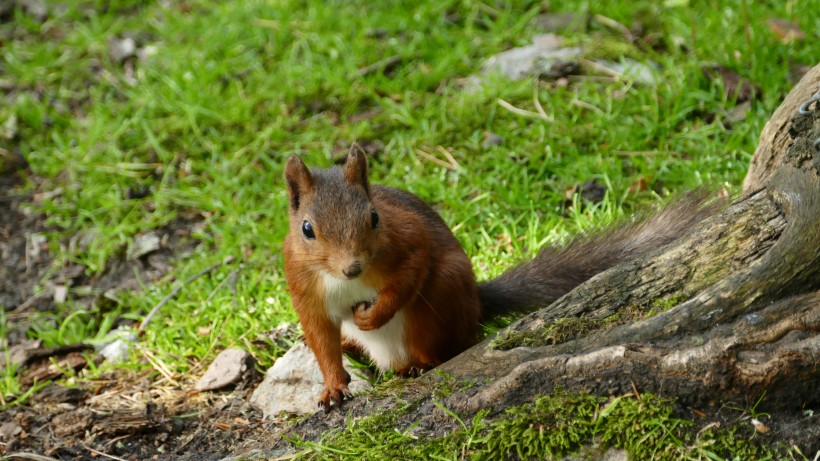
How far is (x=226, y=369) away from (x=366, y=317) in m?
0.85

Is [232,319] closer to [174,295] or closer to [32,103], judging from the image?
[174,295]

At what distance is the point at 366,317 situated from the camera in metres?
2.63

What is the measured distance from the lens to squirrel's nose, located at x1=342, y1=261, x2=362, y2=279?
8.02 ft

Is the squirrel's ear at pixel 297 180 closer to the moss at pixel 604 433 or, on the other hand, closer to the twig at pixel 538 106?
the moss at pixel 604 433

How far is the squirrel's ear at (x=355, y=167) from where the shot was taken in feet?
8.71

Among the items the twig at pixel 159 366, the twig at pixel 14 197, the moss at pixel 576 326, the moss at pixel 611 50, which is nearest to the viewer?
the moss at pixel 576 326

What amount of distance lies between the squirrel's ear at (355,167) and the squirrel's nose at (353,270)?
1.04 ft

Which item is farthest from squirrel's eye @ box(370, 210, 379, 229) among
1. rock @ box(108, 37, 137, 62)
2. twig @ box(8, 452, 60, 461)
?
rock @ box(108, 37, 137, 62)

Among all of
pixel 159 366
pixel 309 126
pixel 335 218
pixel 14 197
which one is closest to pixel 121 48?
pixel 14 197

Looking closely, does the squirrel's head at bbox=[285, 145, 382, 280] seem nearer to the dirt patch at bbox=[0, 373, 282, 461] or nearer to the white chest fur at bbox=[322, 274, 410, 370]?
the white chest fur at bbox=[322, 274, 410, 370]

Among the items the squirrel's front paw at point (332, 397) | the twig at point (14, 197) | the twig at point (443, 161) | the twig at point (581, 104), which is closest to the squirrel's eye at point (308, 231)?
the squirrel's front paw at point (332, 397)

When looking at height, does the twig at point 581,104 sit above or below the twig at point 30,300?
above

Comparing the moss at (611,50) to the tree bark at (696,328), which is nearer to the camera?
the tree bark at (696,328)

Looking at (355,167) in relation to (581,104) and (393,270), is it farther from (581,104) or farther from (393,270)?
(581,104)
